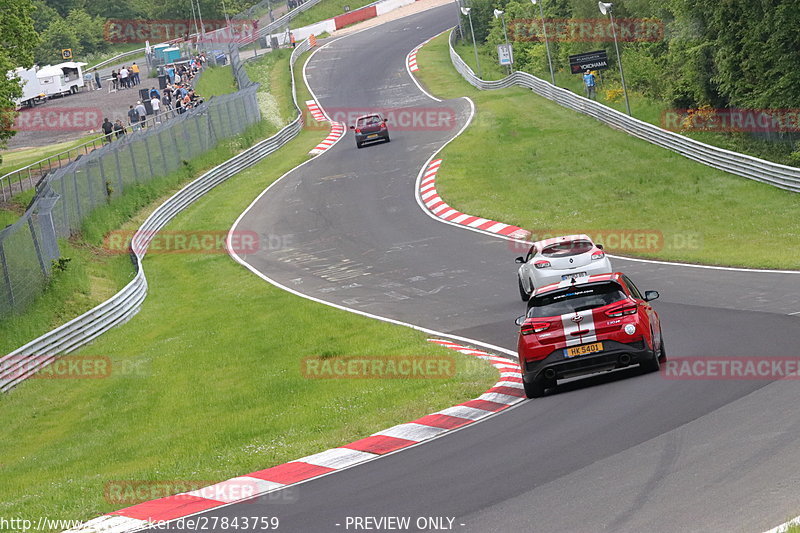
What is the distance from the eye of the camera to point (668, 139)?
149 feet

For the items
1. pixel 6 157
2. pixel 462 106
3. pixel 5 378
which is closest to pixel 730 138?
pixel 462 106

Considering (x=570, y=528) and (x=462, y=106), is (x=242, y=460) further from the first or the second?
(x=462, y=106)

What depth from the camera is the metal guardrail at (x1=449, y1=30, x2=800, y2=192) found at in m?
37.2

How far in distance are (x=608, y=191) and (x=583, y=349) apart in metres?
25.9

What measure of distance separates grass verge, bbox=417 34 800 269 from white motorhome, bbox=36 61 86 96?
37.1 m

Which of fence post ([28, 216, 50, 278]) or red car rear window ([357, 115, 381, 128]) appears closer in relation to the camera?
fence post ([28, 216, 50, 278])

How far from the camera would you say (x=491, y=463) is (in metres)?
11.4

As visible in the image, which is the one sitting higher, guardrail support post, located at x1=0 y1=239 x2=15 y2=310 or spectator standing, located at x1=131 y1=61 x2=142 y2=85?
spectator standing, located at x1=131 y1=61 x2=142 y2=85

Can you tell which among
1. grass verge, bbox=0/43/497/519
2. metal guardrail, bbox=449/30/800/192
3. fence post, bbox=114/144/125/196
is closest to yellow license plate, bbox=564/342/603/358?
grass verge, bbox=0/43/497/519
